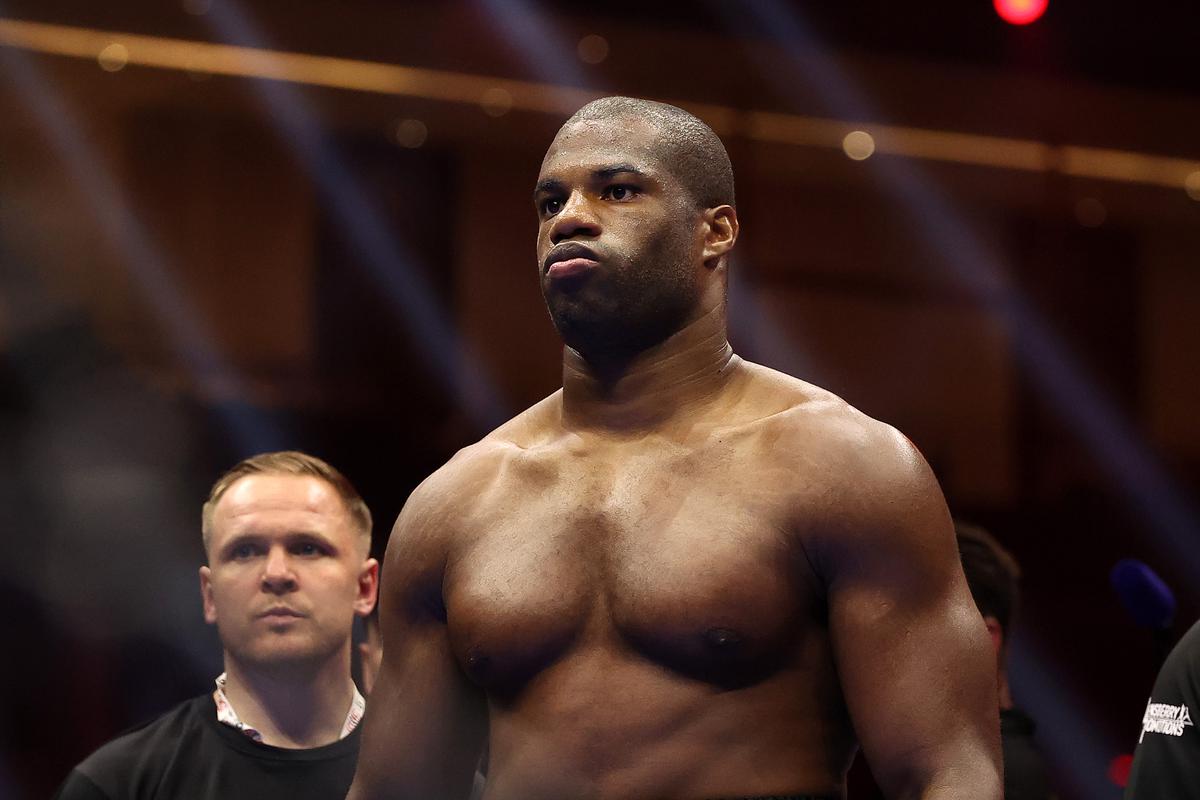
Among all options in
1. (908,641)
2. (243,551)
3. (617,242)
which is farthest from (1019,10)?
(908,641)

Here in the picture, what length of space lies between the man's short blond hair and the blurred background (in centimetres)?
218

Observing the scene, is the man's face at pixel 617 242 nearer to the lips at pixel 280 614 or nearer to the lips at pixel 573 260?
the lips at pixel 573 260

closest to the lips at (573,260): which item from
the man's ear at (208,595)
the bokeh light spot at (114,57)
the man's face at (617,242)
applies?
the man's face at (617,242)

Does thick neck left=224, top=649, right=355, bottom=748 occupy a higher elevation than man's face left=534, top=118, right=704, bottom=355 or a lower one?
lower

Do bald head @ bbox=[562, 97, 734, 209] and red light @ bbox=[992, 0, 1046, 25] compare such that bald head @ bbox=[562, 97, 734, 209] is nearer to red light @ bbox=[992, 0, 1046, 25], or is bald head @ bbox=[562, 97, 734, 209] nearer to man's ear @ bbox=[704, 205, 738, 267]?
man's ear @ bbox=[704, 205, 738, 267]

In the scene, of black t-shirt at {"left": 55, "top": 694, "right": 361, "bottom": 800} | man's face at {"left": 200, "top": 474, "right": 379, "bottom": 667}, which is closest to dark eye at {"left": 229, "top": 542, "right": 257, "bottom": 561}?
man's face at {"left": 200, "top": 474, "right": 379, "bottom": 667}

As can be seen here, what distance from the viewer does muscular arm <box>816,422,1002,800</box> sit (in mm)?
1613

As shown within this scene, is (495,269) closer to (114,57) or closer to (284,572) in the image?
(114,57)

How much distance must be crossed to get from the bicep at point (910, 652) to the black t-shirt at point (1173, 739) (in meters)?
0.64

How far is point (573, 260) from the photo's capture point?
5.77 ft

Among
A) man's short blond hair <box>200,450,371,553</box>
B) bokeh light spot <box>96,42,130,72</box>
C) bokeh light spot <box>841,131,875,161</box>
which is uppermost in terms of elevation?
bokeh light spot <box>96,42,130,72</box>

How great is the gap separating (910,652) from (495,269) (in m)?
4.23

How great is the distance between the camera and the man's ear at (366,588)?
2682 mm

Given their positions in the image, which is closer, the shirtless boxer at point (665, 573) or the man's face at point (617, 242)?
the shirtless boxer at point (665, 573)
